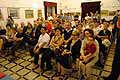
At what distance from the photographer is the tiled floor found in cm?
296

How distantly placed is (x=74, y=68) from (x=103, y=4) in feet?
22.7

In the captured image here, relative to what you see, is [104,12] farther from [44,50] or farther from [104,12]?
[44,50]

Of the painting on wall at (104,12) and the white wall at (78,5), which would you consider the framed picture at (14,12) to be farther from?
the painting on wall at (104,12)

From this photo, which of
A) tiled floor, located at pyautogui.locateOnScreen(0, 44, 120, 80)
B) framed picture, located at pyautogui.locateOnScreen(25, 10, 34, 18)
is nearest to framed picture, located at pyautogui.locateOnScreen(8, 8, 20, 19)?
framed picture, located at pyautogui.locateOnScreen(25, 10, 34, 18)

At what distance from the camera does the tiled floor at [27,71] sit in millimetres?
2959

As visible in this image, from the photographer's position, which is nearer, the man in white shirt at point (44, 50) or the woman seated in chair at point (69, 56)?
the woman seated in chair at point (69, 56)

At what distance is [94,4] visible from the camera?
918cm

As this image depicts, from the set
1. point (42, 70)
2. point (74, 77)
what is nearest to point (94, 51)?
point (74, 77)

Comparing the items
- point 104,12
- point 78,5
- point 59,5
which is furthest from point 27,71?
point 59,5

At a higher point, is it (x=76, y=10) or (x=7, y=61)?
(x=76, y=10)

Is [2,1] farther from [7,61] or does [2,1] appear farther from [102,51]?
[102,51]

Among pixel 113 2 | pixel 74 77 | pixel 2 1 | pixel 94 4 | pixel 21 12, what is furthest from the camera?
pixel 94 4

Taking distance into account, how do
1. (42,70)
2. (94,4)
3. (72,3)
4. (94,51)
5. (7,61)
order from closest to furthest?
(94,51)
(42,70)
(7,61)
(94,4)
(72,3)

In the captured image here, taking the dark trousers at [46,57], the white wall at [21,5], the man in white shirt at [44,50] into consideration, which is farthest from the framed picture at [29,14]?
the dark trousers at [46,57]
